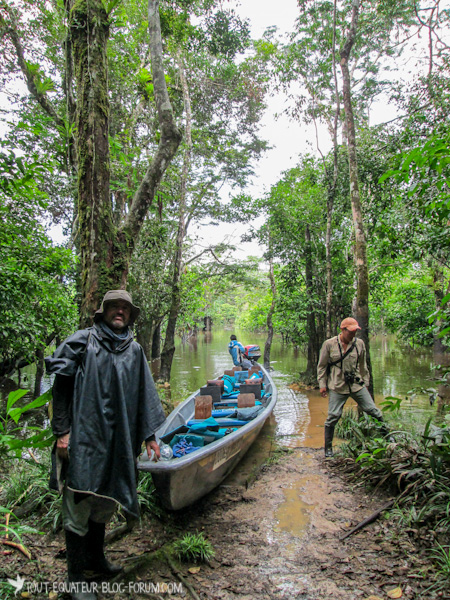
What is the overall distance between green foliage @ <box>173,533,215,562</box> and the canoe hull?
1.16 ft

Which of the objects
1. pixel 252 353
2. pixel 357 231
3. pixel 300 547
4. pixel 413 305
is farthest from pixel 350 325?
pixel 413 305

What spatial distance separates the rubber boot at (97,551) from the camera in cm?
220

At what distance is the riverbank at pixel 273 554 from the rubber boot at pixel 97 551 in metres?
0.13

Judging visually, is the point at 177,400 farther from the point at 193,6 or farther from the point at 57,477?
the point at 193,6

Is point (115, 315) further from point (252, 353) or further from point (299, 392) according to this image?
point (252, 353)

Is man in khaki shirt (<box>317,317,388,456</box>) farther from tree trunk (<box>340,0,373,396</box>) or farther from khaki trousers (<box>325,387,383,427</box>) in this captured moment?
tree trunk (<box>340,0,373,396</box>)

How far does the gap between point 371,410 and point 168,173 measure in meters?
8.75

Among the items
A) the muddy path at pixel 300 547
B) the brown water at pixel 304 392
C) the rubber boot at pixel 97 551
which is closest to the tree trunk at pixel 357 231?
the brown water at pixel 304 392

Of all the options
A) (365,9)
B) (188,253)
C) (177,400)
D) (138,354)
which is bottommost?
(177,400)

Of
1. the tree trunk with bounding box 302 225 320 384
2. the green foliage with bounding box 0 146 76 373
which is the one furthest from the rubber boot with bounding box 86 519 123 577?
the tree trunk with bounding box 302 225 320 384

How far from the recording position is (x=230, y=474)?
4.38 metres

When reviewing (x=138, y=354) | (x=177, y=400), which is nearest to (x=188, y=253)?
(x=177, y=400)

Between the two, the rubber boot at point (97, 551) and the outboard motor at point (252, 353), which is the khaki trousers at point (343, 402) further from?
the outboard motor at point (252, 353)

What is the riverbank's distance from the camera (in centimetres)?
225
